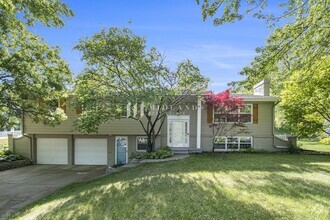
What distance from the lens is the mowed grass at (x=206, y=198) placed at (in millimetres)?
5055

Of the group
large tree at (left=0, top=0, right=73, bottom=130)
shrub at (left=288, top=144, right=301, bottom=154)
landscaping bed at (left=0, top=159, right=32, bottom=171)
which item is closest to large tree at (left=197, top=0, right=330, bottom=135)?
large tree at (left=0, top=0, right=73, bottom=130)

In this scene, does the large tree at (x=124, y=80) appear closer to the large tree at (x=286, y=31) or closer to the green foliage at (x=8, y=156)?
the large tree at (x=286, y=31)

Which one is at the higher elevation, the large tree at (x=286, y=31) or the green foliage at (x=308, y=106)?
the large tree at (x=286, y=31)

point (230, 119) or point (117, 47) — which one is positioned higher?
point (117, 47)

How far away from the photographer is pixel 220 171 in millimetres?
9188

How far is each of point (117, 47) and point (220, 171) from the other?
7568 millimetres

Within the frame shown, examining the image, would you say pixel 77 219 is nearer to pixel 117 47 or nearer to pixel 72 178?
pixel 72 178

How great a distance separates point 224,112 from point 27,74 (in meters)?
10.3

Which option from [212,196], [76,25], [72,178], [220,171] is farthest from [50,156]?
[212,196]

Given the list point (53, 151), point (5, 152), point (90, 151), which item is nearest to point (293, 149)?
point (90, 151)

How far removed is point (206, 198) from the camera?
232 inches

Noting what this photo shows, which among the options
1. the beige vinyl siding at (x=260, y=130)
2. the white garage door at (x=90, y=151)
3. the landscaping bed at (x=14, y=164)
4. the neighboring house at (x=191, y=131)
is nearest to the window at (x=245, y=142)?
the neighboring house at (x=191, y=131)

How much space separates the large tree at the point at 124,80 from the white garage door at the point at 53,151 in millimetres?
5841


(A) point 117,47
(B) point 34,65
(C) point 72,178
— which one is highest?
(A) point 117,47
